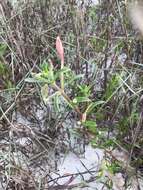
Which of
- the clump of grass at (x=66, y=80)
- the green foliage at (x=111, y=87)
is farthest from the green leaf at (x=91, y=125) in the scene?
the green foliage at (x=111, y=87)

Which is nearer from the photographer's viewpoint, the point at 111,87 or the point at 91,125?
the point at 91,125

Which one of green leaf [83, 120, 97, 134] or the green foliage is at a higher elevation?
the green foliage

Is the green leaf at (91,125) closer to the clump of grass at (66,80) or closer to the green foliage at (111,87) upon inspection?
the clump of grass at (66,80)

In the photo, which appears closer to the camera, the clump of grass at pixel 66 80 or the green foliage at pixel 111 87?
the clump of grass at pixel 66 80

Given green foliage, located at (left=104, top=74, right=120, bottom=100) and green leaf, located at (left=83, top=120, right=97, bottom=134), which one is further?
green foliage, located at (left=104, top=74, right=120, bottom=100)

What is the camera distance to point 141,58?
143cm

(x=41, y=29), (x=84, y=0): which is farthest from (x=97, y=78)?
(x=84, y=0)

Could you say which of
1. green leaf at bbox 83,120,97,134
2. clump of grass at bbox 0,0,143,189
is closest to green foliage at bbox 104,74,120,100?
clump of grass at bbox 0,0,143,189

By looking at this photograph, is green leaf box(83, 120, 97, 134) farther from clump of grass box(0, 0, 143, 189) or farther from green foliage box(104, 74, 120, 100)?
green foliage box(104, 74, 120, 100)

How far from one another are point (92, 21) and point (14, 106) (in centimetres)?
56

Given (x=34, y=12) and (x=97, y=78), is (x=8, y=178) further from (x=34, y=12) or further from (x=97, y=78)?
(x=34, y=12)

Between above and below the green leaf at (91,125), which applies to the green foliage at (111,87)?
above

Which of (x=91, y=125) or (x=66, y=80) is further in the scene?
(x=66, y=80)

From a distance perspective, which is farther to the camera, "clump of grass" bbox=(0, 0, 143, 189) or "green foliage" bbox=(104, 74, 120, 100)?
"green foliage" bbox=(104, 74, 120, 100)
